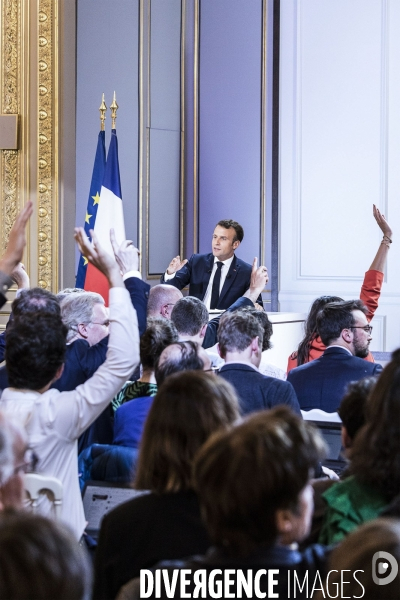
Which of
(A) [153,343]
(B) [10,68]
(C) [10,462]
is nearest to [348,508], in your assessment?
(C) [10,462]

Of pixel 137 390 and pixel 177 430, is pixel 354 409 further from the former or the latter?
pixel 137 390

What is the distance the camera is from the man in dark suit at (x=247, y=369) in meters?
2.96

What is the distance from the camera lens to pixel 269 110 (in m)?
7.85

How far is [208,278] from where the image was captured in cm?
650

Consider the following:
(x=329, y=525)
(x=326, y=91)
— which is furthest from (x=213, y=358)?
(x=326, y=91)

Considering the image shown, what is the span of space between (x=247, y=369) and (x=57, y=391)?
103 centimetres

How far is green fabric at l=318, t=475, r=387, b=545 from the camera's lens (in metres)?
1.60

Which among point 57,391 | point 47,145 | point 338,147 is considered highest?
point 338,147

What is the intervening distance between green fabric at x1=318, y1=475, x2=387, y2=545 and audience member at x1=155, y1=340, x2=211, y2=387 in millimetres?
989

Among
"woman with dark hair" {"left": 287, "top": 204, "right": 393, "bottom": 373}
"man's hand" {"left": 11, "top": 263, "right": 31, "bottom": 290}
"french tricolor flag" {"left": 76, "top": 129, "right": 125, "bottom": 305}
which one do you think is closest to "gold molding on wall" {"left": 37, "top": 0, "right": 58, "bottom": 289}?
"french tricolor flag" {"left": 76, "top": 129, "right": 125, "bottom": 305}

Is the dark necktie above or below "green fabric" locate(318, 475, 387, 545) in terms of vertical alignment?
above

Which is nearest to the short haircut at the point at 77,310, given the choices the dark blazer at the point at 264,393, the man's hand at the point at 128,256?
the man's hand at the point at 128,256

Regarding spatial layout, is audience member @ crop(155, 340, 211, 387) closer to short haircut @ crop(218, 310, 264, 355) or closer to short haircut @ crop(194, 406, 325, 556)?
short haircut @ crop(218, 310, 264, 355)

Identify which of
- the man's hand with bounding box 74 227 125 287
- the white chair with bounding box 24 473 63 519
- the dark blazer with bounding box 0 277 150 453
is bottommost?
the white chair with bounding box 24 473 63 519
